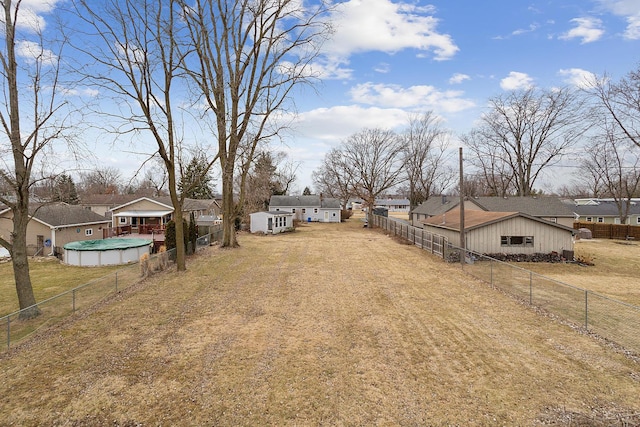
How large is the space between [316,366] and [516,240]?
62.0 feet

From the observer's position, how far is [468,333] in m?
8.89

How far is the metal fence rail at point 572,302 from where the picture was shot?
331 inches

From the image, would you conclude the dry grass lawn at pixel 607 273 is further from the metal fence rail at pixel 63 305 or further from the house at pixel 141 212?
the house at pixel 141 212

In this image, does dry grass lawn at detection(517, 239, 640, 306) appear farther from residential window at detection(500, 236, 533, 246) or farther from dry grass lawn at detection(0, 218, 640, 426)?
dry grass lawn at detection(0, 218, 640, 426)

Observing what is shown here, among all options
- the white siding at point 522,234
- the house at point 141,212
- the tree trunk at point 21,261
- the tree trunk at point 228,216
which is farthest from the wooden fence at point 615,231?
the tree trunk at point 21,261

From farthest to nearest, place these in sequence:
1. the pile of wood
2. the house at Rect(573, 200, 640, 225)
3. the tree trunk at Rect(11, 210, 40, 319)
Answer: the house at Rect(573, 200, 640, 225), the pile of wood, the tree trunk at Rect(11, 210, 40, 319)

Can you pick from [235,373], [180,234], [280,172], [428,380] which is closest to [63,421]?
[235,373]

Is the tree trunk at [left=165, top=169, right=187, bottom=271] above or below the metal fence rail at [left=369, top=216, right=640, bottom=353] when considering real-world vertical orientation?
above

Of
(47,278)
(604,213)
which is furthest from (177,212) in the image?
Result: (604,213)

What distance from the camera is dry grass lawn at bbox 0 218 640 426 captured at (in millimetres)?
5539

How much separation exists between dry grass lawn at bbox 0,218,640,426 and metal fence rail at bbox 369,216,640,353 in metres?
0.67

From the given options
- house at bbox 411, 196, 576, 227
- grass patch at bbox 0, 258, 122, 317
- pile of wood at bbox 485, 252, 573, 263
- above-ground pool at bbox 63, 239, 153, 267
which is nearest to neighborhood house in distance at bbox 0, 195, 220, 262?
grass patch at bbox 0, 258, 122, 317

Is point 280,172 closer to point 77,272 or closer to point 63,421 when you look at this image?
point 77,272

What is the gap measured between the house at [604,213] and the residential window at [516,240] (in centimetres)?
3029
